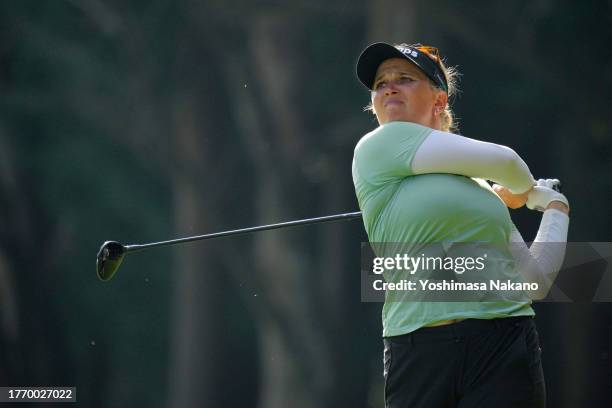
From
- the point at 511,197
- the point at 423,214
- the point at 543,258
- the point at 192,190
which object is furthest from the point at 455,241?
the point at 192,190

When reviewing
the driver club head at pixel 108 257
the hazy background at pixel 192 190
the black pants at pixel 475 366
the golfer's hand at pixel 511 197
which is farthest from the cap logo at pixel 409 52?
the hazy background at pixel 192 190

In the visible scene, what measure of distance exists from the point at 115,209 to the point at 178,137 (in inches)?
24.0

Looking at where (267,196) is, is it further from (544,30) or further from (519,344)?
(519,344)

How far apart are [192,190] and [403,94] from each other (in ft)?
12.4

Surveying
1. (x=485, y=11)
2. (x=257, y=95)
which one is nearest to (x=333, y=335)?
(x=257, y=95)

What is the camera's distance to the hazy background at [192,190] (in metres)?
5.29

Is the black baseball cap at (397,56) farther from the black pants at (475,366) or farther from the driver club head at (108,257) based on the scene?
the driver club head at (108,257)

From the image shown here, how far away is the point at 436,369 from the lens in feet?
5.29

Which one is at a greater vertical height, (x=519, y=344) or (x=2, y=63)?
(x=2, y=63)

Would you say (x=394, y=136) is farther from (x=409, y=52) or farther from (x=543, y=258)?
(x=543, y=258)

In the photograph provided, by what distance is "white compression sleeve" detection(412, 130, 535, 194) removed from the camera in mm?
1650

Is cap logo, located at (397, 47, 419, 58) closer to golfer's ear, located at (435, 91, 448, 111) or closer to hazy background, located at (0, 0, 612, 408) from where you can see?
golfer's ear, located at (435, 91, 448, 111)

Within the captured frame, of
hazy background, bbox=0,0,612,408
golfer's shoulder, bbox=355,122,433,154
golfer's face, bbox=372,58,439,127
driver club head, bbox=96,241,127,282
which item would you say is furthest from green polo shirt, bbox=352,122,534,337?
hazy background, bbox=0,0,612,408

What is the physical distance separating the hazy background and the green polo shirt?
3396 millimetres
